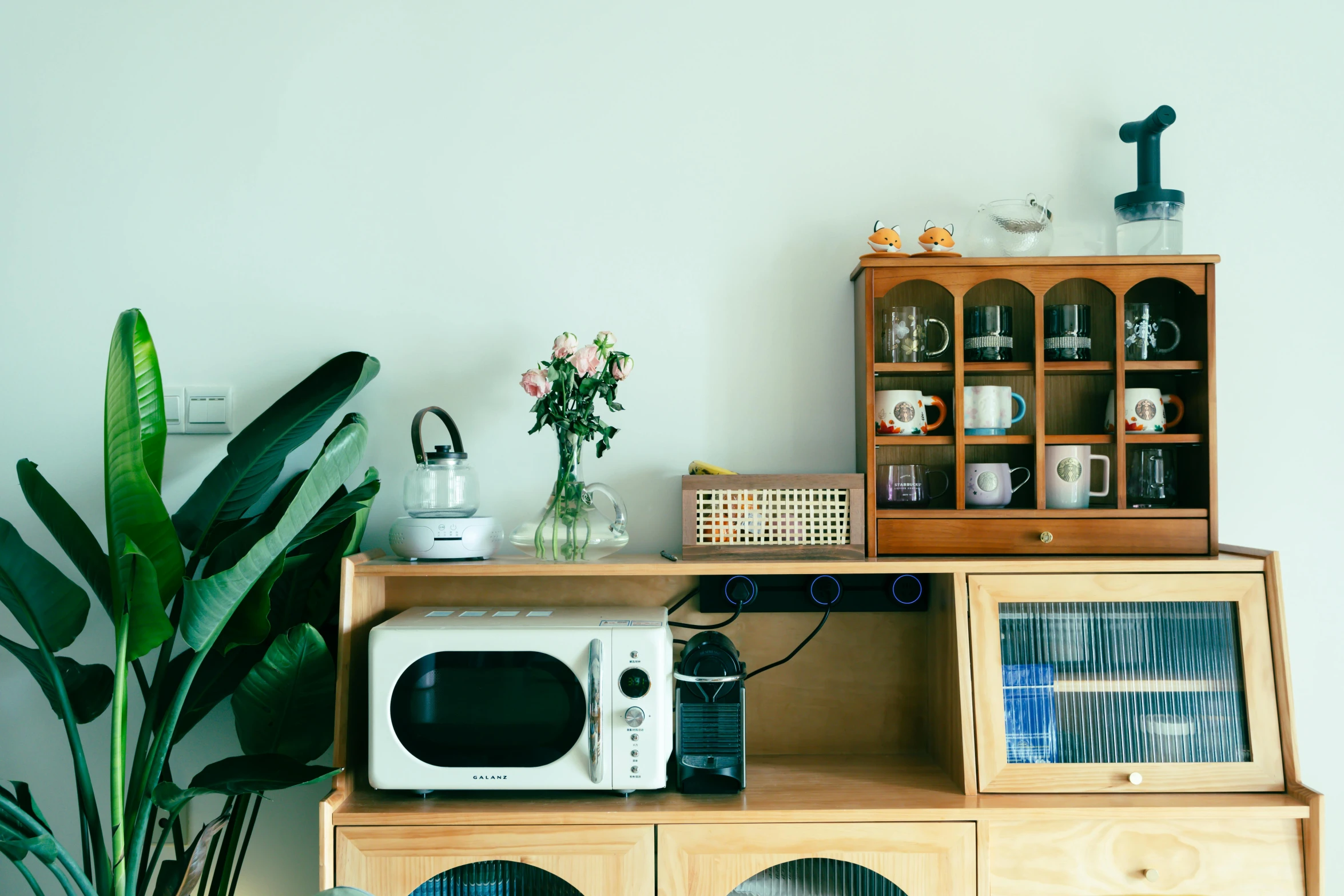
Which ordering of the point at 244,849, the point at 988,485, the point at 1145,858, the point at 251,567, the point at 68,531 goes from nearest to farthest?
the point at 251,567 < the point at 1145,858 < the point at 68,531 < the point at 988,485 < the point at 244,849

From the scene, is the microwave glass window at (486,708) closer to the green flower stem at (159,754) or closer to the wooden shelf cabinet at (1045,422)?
the green flower stem at (159,754)

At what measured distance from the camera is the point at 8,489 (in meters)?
1.73

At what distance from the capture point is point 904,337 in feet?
5.20

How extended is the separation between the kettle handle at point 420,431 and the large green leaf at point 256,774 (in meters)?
0.55

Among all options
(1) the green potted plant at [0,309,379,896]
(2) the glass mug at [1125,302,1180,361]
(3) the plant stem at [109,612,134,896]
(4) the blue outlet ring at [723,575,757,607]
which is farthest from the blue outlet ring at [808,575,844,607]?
(3) the plant stem at [109,612,134,896]

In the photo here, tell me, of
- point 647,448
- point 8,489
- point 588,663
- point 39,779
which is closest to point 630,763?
point 588,663

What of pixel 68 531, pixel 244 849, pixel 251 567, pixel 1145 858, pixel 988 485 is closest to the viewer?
pixel 251 567

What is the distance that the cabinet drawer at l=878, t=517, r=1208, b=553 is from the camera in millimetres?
1512

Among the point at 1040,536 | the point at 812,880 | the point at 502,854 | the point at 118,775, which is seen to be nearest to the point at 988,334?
the point at 1040,536

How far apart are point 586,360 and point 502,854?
2.73 ft

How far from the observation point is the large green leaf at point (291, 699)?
4.69ft

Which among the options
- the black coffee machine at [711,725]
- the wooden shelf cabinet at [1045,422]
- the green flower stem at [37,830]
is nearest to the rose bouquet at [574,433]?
the black coffee machine at [711,725]

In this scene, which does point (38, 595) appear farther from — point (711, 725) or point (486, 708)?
point (711, 725)

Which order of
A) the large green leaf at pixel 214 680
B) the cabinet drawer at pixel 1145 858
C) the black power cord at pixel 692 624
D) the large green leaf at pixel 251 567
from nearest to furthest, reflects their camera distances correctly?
the large green leaf at pixel 251 567
the cabinet drawer at pixel 1145 858
the large green leaf at pixel 214 680
the black power cord at pixel 692 624
